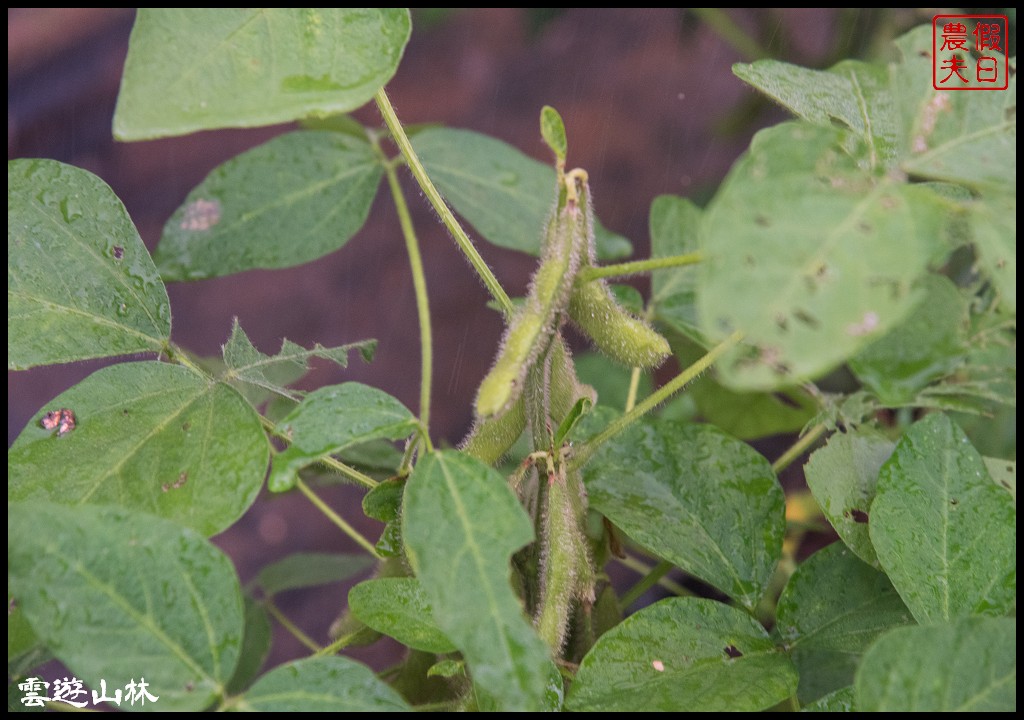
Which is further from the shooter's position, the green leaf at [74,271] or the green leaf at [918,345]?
the green leaf at [74,271]

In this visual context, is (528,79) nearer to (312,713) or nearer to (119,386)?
(119,386)

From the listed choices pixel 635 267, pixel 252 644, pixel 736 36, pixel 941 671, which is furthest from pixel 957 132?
pixel 736 36

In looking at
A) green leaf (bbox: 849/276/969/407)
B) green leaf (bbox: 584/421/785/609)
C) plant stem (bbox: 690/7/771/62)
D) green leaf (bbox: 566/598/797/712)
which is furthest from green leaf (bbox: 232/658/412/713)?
plant stem (bbox: 690/7/771/62)

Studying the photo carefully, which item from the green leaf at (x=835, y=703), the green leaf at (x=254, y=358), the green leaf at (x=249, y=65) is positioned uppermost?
the green leaf at (x=249, y=65)

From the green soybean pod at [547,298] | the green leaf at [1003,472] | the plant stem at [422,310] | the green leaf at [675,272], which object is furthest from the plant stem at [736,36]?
the green soybean pod at [547,298]

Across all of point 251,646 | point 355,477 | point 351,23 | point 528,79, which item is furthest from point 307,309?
point 351,23

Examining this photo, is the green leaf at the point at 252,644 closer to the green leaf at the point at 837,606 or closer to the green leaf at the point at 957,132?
the green leaf at the point at 837,606

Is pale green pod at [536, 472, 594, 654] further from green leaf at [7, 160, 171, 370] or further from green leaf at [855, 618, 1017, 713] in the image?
green leaf at [7, 160, 171, 370]
